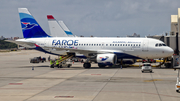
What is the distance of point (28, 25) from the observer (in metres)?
54.4

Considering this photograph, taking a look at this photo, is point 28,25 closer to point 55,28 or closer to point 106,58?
point 106,58

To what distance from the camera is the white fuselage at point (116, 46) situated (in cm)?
4662

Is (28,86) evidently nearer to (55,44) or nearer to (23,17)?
(55,44)

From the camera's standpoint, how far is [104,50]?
49312 millimetres

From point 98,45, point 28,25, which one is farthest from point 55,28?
point 98,45

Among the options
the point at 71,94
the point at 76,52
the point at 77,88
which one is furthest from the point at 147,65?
the point at 71,94


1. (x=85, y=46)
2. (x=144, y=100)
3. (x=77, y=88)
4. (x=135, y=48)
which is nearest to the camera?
(x=144, y=100)

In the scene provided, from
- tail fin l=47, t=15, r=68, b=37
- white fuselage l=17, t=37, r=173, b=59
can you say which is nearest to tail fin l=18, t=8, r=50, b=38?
white fuselage l=17, t=37, r=173, b=59

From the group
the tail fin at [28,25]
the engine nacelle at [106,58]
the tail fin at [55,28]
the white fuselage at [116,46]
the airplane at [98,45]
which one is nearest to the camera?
the engine nacelle at [106,58]

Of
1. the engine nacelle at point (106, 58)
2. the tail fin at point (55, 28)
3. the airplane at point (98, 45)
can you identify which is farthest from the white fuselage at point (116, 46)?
the tail fin at point (55, 28)

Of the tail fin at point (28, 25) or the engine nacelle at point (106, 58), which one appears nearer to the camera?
the engine nacelle at point (106, 58)

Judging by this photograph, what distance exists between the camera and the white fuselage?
4662 centimetres

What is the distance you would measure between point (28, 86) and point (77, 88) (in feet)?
17.3

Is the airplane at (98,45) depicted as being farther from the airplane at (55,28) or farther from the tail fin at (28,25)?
the airplane at (55,28)
